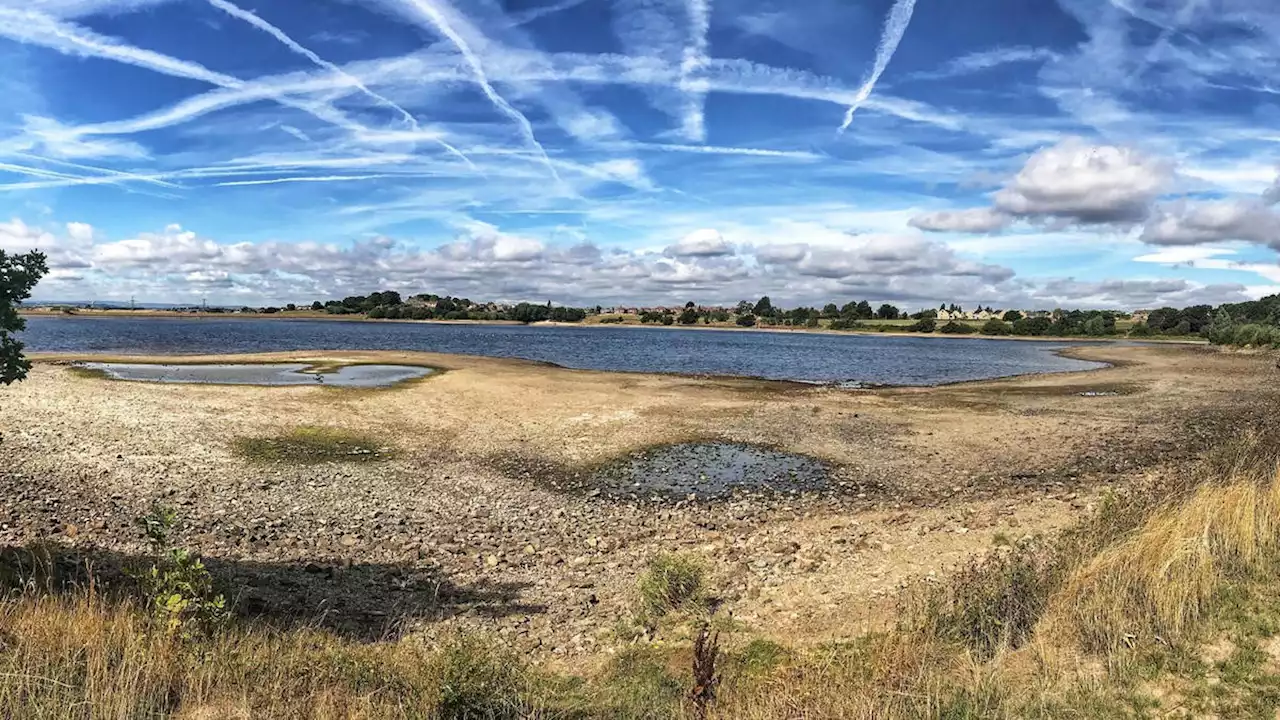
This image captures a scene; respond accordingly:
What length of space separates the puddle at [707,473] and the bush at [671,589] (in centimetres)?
754

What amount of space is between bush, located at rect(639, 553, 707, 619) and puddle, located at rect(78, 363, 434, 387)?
1431 inches

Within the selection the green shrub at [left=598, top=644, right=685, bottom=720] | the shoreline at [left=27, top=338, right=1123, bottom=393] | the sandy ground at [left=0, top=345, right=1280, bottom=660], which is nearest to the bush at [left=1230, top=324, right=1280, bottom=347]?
the shoreline at [left=27, top=338, right=1123, bottom=393]

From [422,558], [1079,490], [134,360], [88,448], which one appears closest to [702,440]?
[1079,490]

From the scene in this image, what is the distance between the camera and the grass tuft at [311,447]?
22.5 meters

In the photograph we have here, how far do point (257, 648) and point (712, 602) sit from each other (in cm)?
658

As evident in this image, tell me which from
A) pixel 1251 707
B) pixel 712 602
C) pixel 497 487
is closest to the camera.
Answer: pixel 1251 707

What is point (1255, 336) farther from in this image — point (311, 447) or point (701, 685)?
point (701, 685)

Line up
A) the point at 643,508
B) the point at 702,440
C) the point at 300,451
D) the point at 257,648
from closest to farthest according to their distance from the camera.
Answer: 1. the point at 257,648
2. the point at 643,508
3. the point at 300,451
4. the point at 702,440

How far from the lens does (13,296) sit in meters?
7.82

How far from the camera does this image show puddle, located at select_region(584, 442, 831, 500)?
20016mm

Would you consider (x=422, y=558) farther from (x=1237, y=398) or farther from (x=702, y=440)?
(x=1237, y=398)

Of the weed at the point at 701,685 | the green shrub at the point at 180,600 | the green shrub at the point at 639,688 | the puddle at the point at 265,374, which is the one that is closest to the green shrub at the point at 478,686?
the green shrub at the point at 639,688

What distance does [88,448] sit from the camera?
21.7m

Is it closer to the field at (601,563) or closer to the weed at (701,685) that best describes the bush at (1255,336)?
the field at (601,563)
